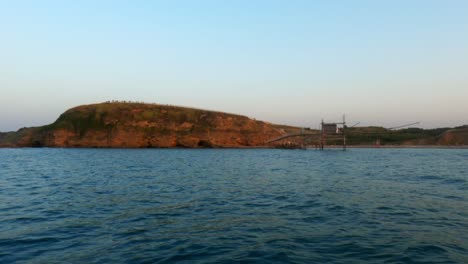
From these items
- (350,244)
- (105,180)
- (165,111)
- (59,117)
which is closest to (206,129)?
(165,111)

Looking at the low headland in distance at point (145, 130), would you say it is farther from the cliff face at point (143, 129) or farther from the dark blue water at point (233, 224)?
the dark blue water at point (233, 224)

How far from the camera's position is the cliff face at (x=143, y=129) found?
15900cm

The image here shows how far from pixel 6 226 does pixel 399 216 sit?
69.5 ft

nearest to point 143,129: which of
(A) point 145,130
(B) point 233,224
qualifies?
(A) point 145,130

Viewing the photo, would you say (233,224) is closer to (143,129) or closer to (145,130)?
(145,130)

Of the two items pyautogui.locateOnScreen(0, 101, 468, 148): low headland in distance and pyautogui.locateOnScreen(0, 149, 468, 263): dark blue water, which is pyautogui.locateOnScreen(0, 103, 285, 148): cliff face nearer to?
pyautogui.locateOnScreen(0, 101, 468, 148): low headland in distance

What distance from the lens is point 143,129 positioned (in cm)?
16350

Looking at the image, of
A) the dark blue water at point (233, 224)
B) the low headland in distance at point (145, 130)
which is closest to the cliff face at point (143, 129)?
the low headland in distance at point (145, 130)

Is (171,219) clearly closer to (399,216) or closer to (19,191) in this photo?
(399,216)

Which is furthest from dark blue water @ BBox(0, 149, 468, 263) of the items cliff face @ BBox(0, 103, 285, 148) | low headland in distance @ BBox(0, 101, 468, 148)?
cliff face @ BBox(0, 103, 285, 148)

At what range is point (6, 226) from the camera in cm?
1781

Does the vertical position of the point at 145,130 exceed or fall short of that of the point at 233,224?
it exceeds it

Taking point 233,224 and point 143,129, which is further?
point 143,129

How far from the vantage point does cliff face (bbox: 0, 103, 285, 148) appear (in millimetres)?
159000
